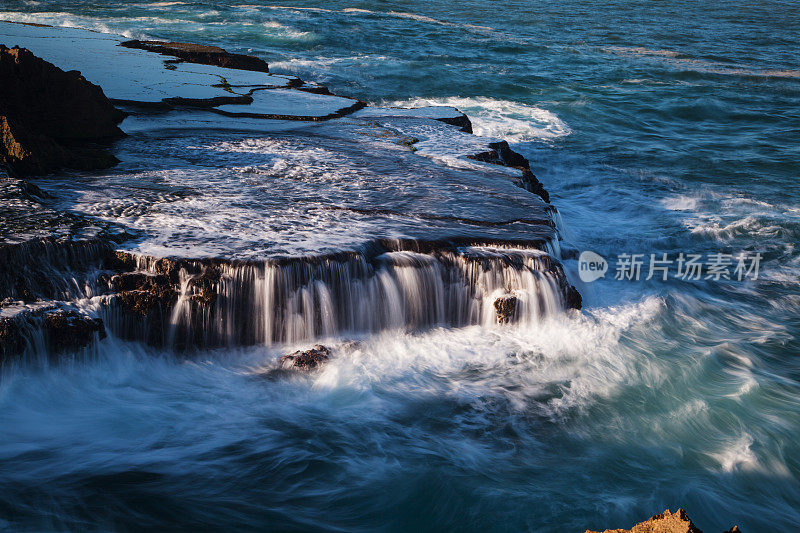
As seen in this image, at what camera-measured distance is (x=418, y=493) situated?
3246 millimetres

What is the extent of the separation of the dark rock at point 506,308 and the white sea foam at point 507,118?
6.34 metres

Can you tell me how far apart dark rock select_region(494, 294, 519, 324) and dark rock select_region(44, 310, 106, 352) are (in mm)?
2549

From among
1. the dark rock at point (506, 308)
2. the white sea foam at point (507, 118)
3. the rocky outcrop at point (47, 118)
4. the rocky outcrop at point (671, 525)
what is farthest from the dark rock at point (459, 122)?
the rocky outcrop at point (671, 525)

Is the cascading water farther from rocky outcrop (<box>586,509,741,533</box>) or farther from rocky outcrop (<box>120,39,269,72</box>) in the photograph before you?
rocky outcrop (<box>120,39,269,72</box>)

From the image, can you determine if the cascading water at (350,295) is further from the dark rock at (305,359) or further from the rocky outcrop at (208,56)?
the rocky outcrop at (208,56)

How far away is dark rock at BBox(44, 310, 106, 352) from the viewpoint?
366cm

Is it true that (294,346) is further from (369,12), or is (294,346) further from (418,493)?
(369,12)

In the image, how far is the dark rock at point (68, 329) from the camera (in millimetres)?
3656

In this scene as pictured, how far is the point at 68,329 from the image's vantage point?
12.1ft

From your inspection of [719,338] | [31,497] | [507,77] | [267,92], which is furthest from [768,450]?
[507,77]

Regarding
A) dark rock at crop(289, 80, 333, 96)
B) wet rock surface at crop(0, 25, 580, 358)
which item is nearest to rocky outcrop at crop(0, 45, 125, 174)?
wet rock surface at crop(0, 25, 580, 358)

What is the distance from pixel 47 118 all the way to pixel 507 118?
26.7 feet

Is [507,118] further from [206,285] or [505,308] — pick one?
[206,285]

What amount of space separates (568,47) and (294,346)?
17234 mm
